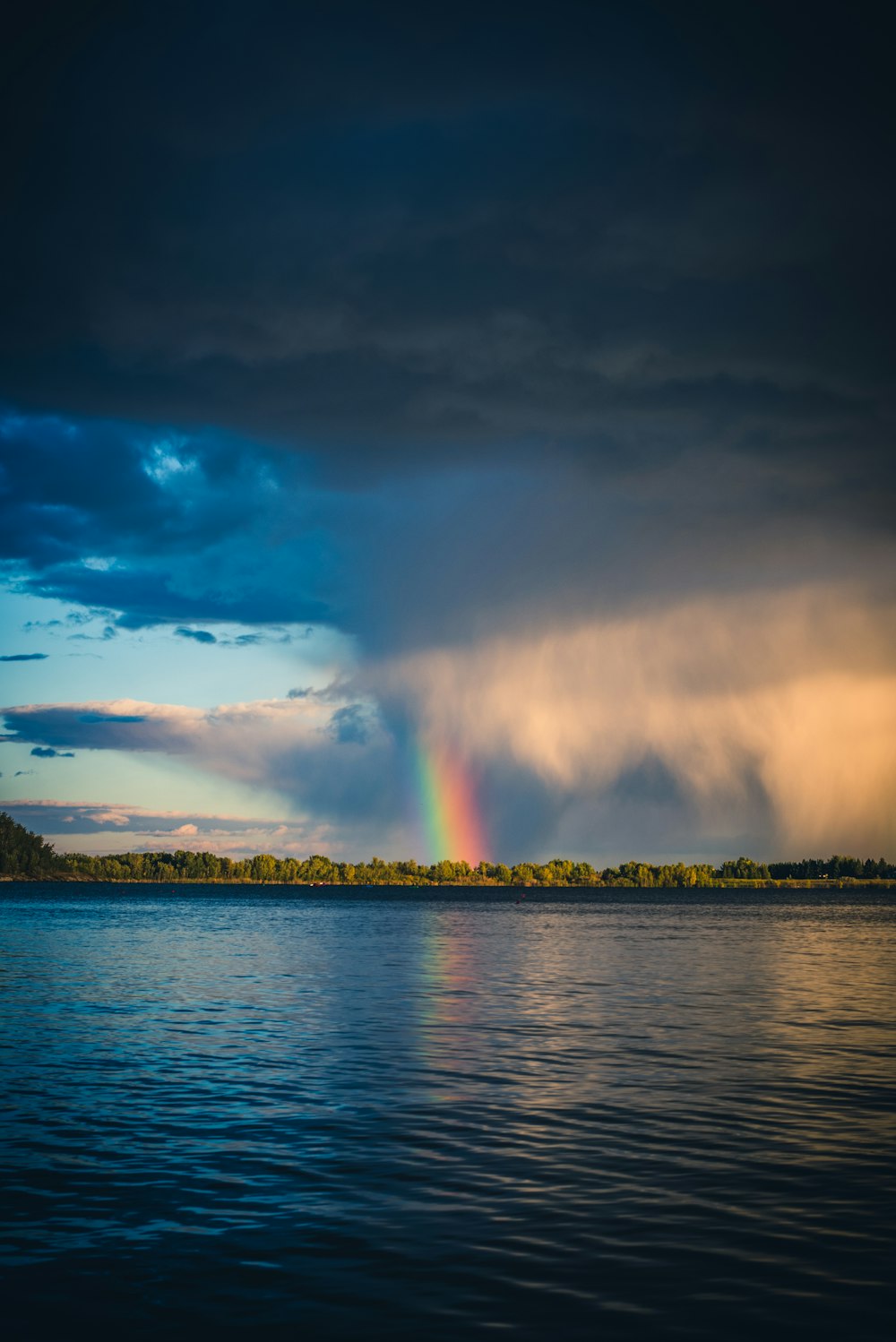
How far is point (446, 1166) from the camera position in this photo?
72.9ft

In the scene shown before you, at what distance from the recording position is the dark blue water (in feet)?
49.8

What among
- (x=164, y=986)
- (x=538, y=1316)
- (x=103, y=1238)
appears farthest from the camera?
(x=164, y=986)

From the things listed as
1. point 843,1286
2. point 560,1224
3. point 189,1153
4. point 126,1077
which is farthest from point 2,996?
point 843,1286

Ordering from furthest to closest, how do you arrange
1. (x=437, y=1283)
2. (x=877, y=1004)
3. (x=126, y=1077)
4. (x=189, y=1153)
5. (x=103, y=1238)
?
1. (x=877, y=1004)
2. (x=126, y=1077)
3. (x=189, y=1153)
4. (x=103, y=1238)
5. (x=437, y=1283)

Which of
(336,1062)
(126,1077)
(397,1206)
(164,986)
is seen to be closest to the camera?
(397,1206)

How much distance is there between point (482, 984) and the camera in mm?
60906

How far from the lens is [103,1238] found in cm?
1781

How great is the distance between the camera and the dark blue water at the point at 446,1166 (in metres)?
15.2

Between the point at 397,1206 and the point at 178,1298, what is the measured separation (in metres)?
5.05

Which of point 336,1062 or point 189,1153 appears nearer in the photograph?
point 189,1153

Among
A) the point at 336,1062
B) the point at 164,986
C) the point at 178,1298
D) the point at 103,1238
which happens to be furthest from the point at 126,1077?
the point at 164,986

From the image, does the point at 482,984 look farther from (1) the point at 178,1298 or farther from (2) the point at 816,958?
(1) the point at 178,1298

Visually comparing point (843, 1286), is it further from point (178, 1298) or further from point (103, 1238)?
point (103, 1238)

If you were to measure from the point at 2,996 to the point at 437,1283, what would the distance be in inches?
1678
